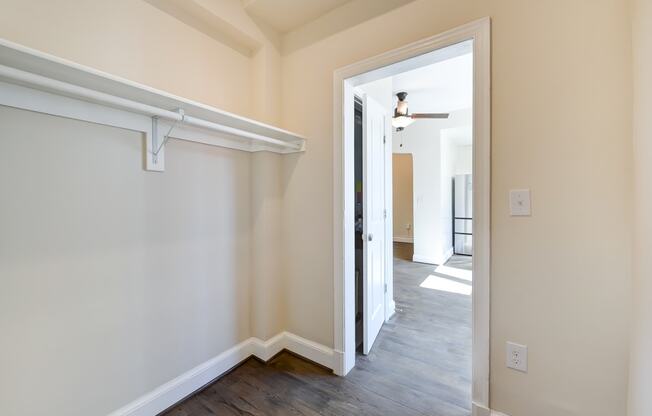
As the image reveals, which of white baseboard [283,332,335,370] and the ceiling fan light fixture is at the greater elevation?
the ceiling fan light fixture

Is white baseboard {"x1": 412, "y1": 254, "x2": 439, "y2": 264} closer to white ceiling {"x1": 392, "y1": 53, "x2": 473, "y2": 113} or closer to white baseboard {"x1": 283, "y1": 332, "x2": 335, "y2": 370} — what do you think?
white ceiling {"x1": 392, "y1": 53, "x2": 473, "y2": 113}

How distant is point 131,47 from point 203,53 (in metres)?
0.46

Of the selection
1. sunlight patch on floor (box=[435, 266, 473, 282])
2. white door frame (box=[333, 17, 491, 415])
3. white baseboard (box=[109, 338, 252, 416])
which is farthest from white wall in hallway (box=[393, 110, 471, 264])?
white baseboard (box=[109, 338, 252, 416])

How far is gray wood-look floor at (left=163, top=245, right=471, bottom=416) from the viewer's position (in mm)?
1626

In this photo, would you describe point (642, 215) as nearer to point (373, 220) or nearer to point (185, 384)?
point (373, 220)

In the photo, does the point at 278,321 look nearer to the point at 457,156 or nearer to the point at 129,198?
the point at 129,198

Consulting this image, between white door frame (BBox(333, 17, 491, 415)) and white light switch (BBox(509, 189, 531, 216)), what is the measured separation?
10 centimetres

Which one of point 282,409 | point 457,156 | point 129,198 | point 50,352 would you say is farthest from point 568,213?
point 457,156

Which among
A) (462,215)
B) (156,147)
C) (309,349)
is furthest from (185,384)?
(462,215)

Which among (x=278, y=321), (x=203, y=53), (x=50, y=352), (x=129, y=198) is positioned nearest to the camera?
(x=50, y=352)

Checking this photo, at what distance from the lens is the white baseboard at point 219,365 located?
59.8 inches

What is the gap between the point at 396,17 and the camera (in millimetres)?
1678

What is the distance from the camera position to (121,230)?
1.42 meters

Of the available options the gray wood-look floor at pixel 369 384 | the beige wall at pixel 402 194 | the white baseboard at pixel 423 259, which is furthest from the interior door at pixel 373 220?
the beige wall at pixel 402 194
